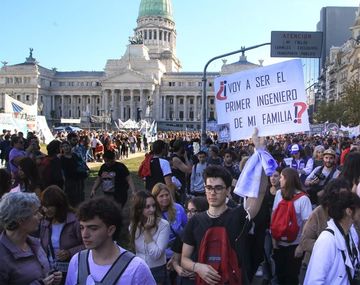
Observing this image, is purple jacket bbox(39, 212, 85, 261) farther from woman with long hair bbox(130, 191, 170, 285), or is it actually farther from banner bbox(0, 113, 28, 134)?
banner bbox(0, 113, 28, 134)

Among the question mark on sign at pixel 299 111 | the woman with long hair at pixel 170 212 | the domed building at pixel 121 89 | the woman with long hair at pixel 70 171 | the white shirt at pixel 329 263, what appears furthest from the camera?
the domed building at pixel 121 89

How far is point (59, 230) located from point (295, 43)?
38.7 feet

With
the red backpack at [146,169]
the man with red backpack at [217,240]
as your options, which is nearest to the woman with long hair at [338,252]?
the man with red backpack at [217,240]

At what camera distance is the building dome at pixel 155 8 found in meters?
135

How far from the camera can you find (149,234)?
4.73 metres

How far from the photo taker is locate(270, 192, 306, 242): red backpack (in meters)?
5.62

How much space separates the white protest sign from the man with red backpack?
135 centimetres

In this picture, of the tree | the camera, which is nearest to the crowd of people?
the camera

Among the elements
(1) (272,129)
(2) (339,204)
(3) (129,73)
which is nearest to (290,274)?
(1) (272,129)

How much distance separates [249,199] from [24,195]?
1.68 m

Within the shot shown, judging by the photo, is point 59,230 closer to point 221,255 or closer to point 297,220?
point 221,255

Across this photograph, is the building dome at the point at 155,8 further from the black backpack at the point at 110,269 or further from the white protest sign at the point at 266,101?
the black backpack at the point at 110,269

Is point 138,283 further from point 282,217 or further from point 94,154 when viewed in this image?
point 94,154

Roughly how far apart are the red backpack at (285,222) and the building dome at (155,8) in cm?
13373
